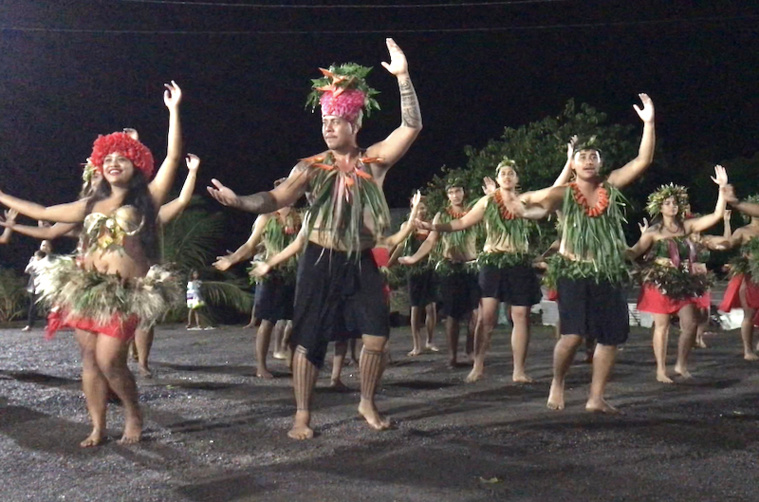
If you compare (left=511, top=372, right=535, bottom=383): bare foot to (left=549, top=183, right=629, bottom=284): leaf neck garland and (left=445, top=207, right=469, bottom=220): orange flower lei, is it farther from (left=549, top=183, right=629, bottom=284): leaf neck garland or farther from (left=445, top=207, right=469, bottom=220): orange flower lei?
(left=445, top=207, right=469, bottom=220): orange flower lei

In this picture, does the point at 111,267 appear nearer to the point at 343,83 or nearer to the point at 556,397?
the point at 343,83

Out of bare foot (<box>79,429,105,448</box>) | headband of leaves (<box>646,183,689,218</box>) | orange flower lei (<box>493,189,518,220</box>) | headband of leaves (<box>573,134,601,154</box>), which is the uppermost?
headband of leaves (<box>573,134,601,154</box>)

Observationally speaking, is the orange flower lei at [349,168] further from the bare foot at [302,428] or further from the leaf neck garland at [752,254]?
the leaf neck garland at [752,254]

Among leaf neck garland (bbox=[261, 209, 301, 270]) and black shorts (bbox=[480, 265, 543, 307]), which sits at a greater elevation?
leaf neck garland (bbox=[261, 209, 301, 270])

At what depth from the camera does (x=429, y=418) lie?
19.7 ft

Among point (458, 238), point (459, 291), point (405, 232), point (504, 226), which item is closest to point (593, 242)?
point (405, 232)

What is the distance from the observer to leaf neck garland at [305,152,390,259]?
17.8 feet

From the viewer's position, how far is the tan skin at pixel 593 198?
6.09 m

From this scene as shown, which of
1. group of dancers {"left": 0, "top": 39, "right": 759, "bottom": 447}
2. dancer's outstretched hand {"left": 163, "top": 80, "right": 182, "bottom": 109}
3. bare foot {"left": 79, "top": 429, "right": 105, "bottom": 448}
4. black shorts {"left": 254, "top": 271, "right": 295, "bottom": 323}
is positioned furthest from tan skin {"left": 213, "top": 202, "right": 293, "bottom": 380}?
bare foot {"left": 79, "top": 429, "right": 105, "bottom": 448}

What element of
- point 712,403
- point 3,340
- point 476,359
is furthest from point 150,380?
point 3,340

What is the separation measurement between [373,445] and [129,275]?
158 centimetres

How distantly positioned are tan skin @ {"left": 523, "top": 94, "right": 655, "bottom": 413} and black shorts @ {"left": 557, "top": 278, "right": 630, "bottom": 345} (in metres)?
0.07

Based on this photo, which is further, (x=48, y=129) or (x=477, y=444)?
(x=48, y=129)

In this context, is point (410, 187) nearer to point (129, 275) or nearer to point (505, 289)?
point (505, 289)
